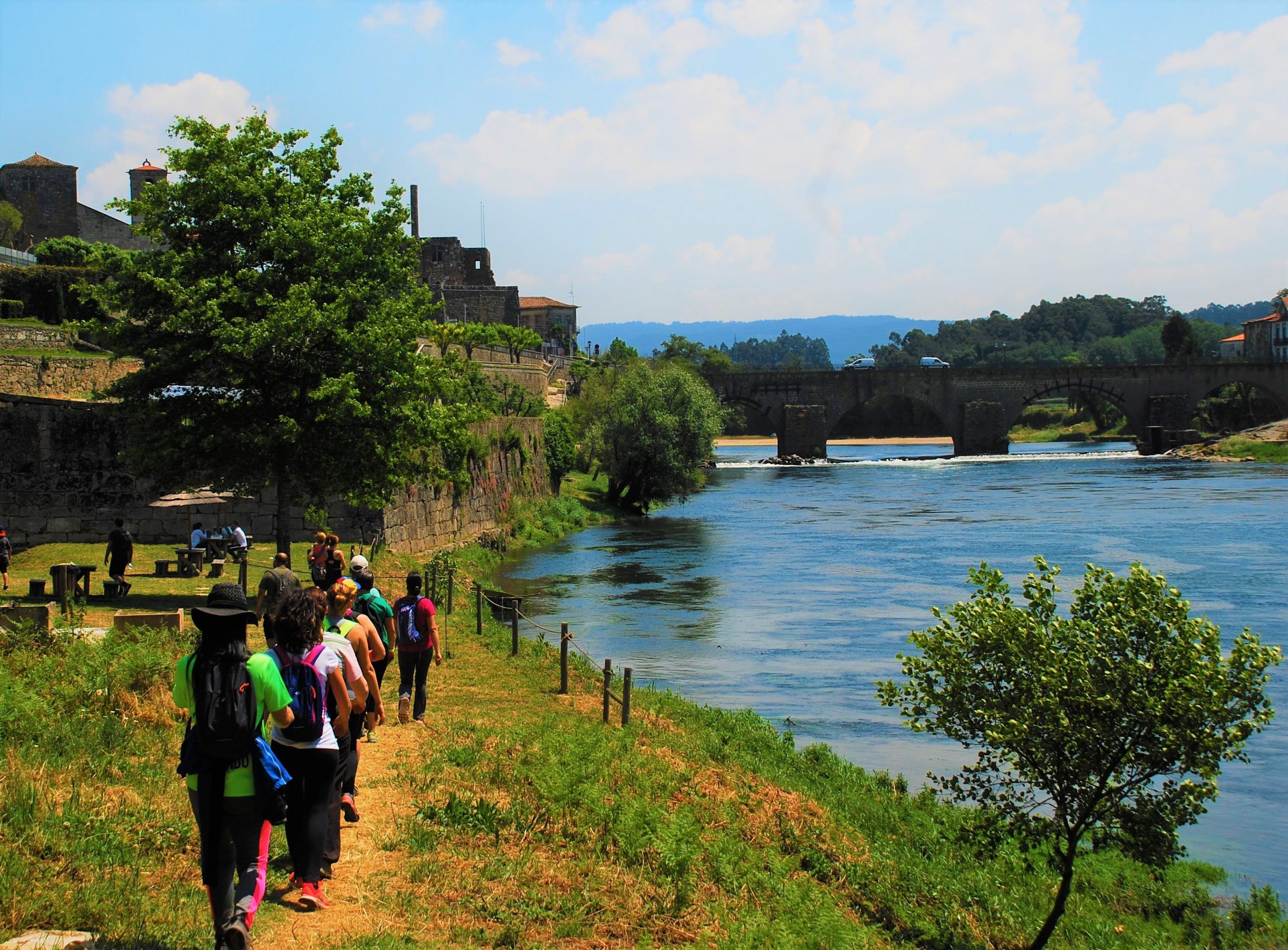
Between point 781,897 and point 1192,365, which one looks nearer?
point 781,897

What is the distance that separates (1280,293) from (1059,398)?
27333 mm

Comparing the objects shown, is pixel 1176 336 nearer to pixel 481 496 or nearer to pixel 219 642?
pixel 481 496

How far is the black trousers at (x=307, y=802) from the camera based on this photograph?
6527mm

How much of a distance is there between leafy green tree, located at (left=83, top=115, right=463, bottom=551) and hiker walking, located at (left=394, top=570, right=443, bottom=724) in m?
7.90

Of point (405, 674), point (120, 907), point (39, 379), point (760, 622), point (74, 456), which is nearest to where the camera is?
point (120, 907)

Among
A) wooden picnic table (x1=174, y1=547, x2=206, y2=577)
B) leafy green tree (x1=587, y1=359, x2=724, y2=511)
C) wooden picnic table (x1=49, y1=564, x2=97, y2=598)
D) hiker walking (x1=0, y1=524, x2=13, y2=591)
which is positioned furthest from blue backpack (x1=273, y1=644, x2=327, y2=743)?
leafy green tree (x1=587, y1=359, x2=724, y2=511)

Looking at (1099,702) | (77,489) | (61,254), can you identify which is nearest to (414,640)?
(1099,702)

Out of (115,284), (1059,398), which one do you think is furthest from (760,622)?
(1059,398)

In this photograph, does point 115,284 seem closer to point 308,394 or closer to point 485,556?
point 308,394

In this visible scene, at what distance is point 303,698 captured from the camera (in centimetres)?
641

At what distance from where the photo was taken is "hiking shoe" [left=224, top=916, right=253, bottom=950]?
5727mm

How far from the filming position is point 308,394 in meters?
18.4

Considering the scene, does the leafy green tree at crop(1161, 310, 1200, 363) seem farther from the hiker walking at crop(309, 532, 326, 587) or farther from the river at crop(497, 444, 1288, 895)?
the hiker walking at crop(309, 532, 326, 587)

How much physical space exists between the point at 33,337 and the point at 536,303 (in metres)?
93.4
